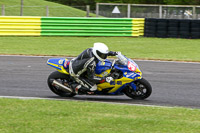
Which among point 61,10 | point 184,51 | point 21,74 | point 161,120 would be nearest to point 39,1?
point 61,10

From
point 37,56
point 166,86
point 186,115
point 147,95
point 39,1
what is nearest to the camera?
point 186,115

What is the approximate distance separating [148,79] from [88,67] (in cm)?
318

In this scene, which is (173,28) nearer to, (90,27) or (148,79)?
(90,27)

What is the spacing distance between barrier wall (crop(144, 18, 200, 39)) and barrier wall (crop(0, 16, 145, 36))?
1.98ft

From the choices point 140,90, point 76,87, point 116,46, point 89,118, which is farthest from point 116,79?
point 116,46

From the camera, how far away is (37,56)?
1522 cm

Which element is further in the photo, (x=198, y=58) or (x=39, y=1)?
(x=39, y=1)

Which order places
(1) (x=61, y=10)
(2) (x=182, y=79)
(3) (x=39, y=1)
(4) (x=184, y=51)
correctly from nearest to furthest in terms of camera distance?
(2) (x=182, y=79) < (4) (x=184, y=51) < (1) (x=61, y=10) < (3) (x=39, y=1)

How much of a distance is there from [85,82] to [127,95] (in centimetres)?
97

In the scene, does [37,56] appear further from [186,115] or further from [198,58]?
[186,115]

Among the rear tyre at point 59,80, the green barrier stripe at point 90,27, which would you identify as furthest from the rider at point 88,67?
the green barrier stripe at point 90,27

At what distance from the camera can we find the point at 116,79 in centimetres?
849

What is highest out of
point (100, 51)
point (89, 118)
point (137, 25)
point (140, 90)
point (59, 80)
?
point (137, 25)

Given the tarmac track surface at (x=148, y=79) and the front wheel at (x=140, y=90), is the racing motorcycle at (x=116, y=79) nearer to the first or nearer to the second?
the front wheel at (x=140, y=90)
